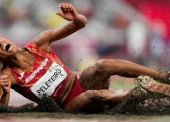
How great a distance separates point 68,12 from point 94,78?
0.61m

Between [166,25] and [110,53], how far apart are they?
1.34 metres

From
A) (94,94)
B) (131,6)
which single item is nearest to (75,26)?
(94,94)

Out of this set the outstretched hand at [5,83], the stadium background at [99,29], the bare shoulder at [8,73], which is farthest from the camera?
the stadium background at [99,29]

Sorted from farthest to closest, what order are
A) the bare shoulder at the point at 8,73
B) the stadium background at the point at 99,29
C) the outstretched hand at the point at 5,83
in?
1. the stadium background at the point at 99,29
2. the bare shoulder at the point at 8,73
3. the outstretched hand at the point at 5,83

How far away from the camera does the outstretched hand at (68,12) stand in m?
4.77

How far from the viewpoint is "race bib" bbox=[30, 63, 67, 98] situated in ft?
15.8

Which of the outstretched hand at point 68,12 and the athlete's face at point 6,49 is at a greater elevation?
the outstretched hand at point 68,12

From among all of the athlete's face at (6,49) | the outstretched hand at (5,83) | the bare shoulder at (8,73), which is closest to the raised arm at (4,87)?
the outstretched hand at (5,83)

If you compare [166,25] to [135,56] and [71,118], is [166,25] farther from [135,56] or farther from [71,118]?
[71,118]

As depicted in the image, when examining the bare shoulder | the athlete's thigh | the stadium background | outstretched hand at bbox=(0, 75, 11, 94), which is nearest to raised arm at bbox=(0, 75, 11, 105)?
outstretched hand at bbox=(0, 75, 11, 94)

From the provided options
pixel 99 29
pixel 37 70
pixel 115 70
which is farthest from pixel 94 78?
pixel 99 29

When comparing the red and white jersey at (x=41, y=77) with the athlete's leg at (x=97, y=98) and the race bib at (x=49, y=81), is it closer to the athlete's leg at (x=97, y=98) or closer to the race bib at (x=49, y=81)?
the race bib at (x=49, y=81)

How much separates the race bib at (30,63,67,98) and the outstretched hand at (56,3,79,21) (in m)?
0.44

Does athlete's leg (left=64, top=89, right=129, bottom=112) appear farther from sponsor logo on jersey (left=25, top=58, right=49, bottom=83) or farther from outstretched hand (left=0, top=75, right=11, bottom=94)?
outstretched hand (left=0, top=75, right=11, bottom=94)
